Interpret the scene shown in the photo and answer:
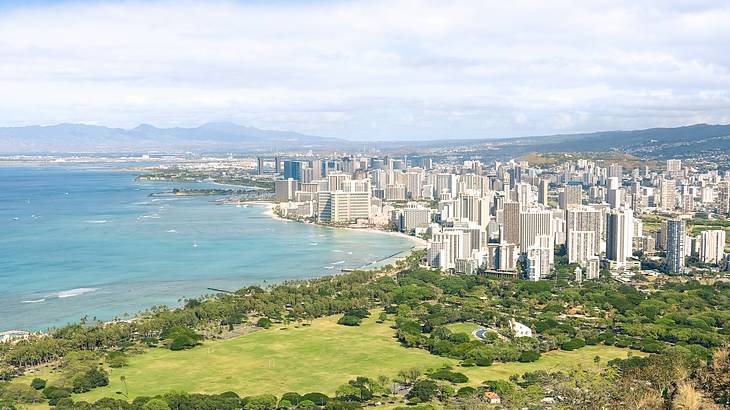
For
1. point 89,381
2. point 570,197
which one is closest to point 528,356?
point 89,381

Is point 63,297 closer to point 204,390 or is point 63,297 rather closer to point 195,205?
point 204,390

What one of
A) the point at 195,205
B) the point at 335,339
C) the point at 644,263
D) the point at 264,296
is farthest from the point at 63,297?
the point at 195,205

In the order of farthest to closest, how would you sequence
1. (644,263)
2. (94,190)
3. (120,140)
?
(120,140), (94,190), (644,263)

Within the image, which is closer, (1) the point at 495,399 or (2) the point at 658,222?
(1) the point at 495,399

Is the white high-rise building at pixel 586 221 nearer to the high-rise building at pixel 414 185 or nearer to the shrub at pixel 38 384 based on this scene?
the high-rise building at pixel 414 185

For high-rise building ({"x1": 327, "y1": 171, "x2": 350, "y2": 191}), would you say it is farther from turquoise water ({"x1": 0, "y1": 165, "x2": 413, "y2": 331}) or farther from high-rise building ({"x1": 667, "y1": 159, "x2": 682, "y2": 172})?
high-rise building ({"x1": 667, "y1": 159, "x2": 682, "y2": 172})

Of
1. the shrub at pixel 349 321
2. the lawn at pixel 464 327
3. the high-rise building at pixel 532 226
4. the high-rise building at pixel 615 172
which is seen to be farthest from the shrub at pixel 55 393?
the high-rise building at pixel 615 172

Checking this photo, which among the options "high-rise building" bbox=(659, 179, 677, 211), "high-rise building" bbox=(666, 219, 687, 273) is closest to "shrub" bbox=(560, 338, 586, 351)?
"high-rise building" bbox=(666, 219, 687, 273)
